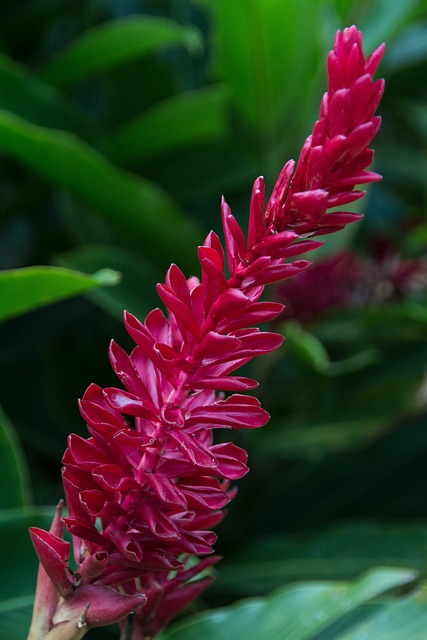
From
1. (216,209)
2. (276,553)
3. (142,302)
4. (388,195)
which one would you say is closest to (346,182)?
(142,302)

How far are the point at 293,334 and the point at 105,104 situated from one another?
0.84 metres

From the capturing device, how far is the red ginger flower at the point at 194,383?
0.97ft

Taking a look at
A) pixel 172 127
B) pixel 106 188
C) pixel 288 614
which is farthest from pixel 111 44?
pixel 288 614

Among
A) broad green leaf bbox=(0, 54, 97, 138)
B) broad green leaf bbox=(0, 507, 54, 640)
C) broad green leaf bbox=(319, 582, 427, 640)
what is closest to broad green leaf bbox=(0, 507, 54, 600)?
broad green leaf bbox=(0, 507, 54, 640)

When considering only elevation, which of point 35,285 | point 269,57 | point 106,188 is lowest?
point 35,285

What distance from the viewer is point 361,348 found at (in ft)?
3.74

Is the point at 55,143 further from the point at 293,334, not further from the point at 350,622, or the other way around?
the point at 350,622

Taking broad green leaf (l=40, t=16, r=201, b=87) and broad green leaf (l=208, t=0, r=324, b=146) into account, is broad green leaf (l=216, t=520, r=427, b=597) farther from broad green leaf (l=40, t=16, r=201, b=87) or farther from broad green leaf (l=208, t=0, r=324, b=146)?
broad green leaf (l=40, t=16, r=201, b=87)

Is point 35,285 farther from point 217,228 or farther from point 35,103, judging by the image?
point 217,228

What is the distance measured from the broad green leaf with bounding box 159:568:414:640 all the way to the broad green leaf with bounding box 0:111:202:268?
0.44m

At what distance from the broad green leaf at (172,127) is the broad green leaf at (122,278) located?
18 centimetres

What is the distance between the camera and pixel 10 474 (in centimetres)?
67

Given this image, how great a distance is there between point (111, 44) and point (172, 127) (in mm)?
128

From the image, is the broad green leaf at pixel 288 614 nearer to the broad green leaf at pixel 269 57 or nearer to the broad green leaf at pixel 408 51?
the broad green leaf at pixel 269 57
